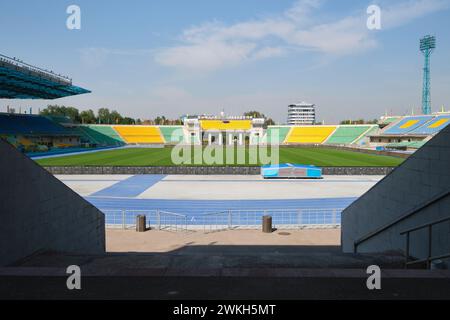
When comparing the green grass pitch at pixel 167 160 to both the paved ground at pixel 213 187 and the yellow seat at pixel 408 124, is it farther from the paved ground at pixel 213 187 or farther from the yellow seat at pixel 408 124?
the yellow seat at pixel 408 124

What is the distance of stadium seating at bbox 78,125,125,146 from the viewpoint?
3464 inches

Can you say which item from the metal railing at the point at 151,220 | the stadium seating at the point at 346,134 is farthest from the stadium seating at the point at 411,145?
the metal railing at the point at 151,220

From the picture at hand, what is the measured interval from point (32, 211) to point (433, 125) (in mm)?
79446

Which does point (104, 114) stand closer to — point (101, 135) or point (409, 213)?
point (101, 135)

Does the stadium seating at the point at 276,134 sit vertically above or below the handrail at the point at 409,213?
above

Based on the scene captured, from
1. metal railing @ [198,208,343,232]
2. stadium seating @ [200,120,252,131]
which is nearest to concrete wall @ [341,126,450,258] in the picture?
metal railing @ [198,208,343,232]

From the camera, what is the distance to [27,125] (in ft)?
229

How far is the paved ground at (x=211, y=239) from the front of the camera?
541 inches

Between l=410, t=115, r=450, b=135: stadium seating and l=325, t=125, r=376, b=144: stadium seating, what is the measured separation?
18.4m

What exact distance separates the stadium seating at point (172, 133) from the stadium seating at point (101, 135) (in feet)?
40.4

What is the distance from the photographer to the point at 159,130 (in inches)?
3935
